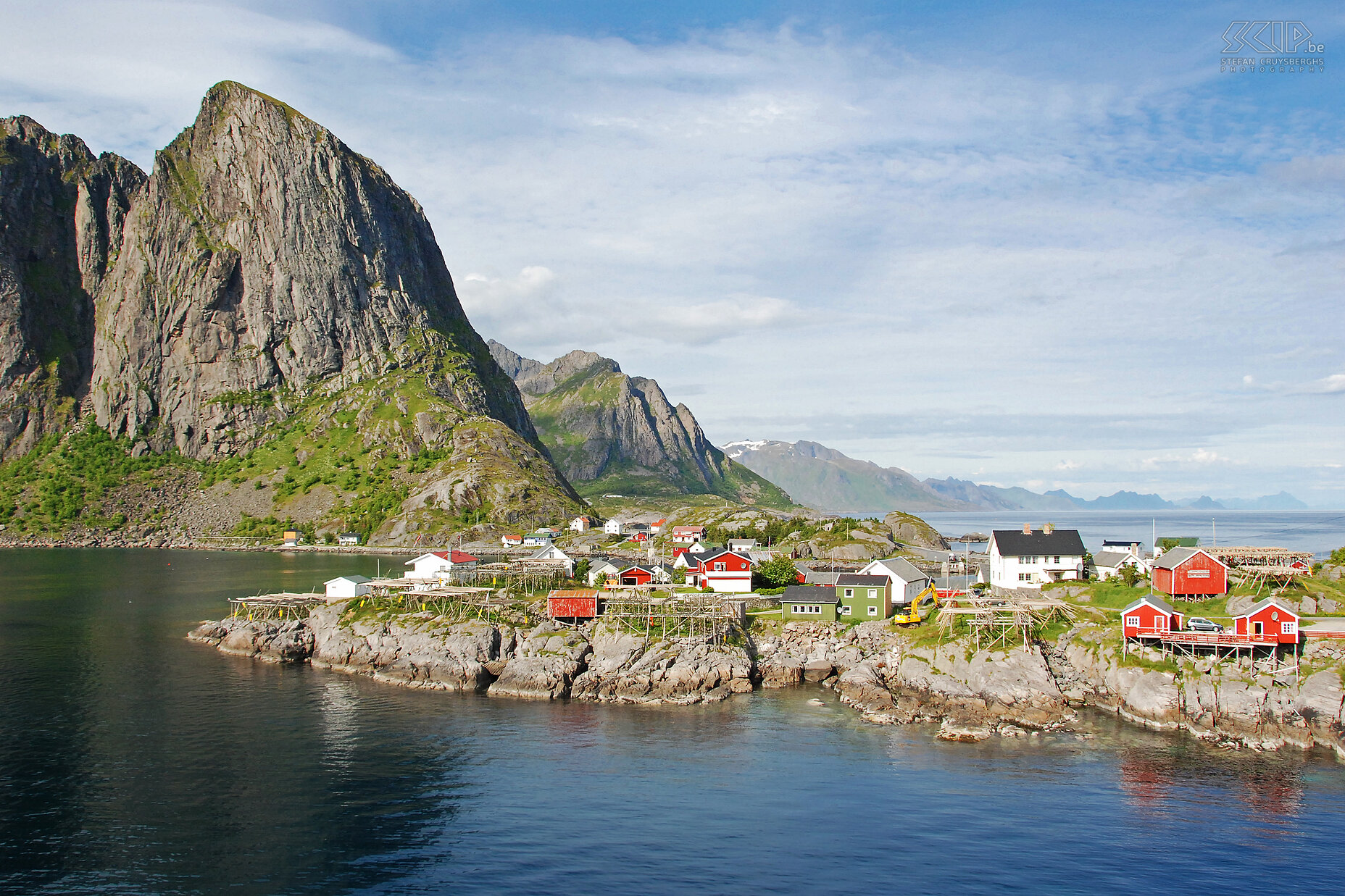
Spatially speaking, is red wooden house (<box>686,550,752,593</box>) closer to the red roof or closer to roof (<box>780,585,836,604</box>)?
roof (<box>780,585,836,604</box>)

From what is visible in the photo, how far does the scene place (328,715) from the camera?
196ft

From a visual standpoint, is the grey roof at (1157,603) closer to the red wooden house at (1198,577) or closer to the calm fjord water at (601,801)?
the calm fjord water at (601,801)

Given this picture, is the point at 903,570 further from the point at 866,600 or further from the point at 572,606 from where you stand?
the point at 572,606

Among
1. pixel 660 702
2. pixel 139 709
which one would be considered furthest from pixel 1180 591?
pixel 139 709

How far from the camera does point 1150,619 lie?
6312cm

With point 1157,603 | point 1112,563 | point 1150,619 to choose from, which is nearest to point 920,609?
point 1150,619

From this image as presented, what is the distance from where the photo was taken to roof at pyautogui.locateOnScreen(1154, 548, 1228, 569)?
73.0 metres

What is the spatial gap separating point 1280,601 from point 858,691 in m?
31.1

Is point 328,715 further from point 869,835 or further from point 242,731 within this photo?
point 869,835

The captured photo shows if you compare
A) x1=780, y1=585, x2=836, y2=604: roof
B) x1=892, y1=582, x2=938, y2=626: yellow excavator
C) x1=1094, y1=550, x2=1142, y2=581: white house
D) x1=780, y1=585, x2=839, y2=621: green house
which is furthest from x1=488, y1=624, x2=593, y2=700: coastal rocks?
x1=1094, y1=550, x2=1142, y2=581: white house

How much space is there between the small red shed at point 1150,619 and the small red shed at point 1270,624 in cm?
417

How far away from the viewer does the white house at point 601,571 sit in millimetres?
91062

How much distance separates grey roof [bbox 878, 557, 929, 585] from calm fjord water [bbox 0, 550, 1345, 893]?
23.7 m

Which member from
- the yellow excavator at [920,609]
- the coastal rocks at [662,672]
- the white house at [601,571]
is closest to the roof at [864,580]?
the yellow excavator at [920,609]
